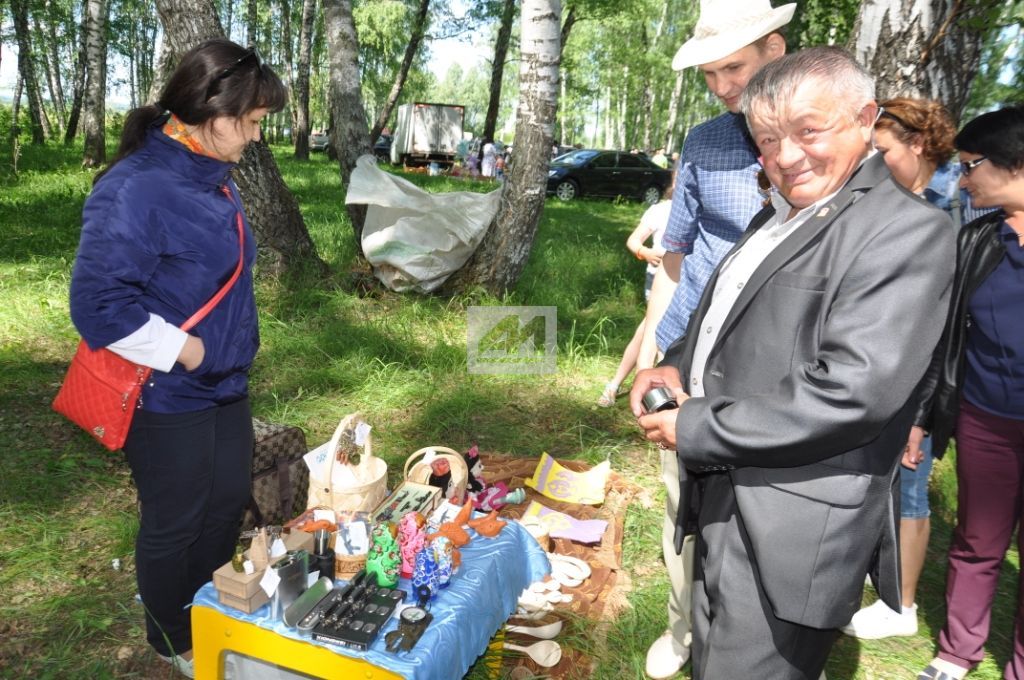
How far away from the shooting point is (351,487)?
2668 millimetres

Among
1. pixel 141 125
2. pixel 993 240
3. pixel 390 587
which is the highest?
pixel 141 125

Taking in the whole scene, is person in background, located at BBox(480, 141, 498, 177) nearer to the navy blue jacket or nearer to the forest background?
the forest background

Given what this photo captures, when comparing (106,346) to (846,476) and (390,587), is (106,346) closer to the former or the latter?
(390,587)

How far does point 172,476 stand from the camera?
2.19 metres

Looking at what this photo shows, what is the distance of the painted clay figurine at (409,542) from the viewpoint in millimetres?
2117

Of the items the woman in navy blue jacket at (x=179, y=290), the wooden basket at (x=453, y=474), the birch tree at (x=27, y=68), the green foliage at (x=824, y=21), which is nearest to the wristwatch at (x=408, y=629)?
the woman in navy blue jacket at (x=179, y=290)

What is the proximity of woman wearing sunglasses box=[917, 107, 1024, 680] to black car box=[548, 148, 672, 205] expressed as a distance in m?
16.4

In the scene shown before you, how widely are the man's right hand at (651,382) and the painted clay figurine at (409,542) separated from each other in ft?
2.71

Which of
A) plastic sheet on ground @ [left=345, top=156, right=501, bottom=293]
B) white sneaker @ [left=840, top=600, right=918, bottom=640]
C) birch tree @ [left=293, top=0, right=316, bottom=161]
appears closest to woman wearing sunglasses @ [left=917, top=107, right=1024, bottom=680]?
white sneaker @ [left=840, top=600, right=918, bottom=640]

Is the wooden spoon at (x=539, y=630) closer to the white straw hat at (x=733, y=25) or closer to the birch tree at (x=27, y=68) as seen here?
the white straw hat at (x=733, y=25)

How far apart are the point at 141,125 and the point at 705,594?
2090 mm

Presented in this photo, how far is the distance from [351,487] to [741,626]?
1.60 m

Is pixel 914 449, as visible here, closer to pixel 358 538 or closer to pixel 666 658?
pixel 666 658

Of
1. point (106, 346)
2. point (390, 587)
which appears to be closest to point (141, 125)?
point (106, 346)
